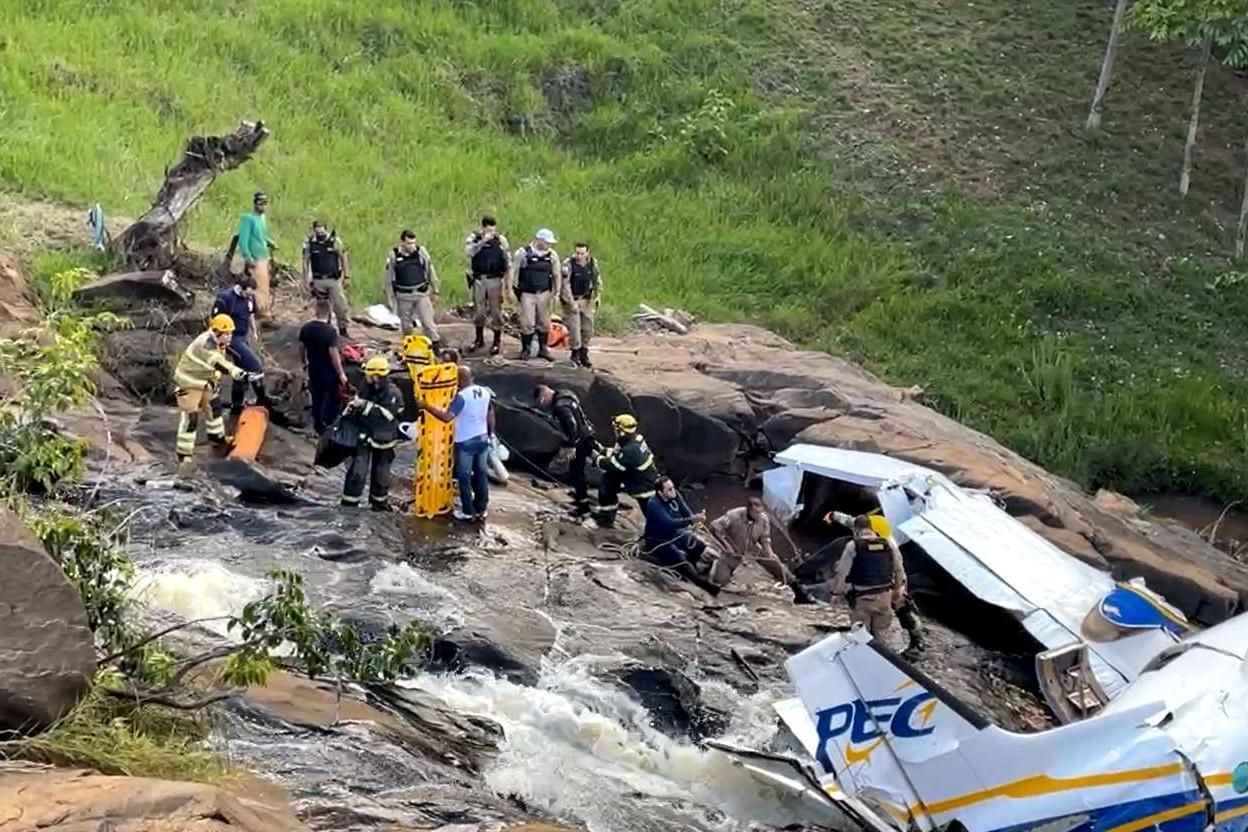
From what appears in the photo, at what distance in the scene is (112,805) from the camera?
610 cm

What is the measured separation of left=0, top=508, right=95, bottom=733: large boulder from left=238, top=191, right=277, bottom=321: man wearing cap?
446 inches

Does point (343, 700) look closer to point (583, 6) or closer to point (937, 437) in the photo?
point (937, 437)

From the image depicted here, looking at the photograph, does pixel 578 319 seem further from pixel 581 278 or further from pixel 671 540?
pixel 671 540

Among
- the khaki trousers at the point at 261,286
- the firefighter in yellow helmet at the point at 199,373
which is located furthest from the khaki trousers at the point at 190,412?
the khaki trousers at the point at 261,286

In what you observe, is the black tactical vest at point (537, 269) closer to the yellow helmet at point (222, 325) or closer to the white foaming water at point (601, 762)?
the yellow helmet at point (222, 325)

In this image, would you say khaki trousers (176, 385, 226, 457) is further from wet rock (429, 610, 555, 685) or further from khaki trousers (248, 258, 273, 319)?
wet rock (429, 610, 555, 685)

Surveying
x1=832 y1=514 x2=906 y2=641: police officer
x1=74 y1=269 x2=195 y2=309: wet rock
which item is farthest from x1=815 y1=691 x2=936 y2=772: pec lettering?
x1=74 y1=269 x2=195 y2=309: wet rock

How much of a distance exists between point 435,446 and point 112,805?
8.32m

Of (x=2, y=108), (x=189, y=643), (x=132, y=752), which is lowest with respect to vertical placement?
(x=189, y=643)

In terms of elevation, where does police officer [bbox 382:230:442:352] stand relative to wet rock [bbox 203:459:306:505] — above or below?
above

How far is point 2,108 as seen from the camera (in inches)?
961

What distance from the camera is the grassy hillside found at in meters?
24.9

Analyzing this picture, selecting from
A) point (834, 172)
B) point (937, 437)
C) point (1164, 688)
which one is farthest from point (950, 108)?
point (1164, 688)

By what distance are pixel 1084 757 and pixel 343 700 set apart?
486 centimetres
